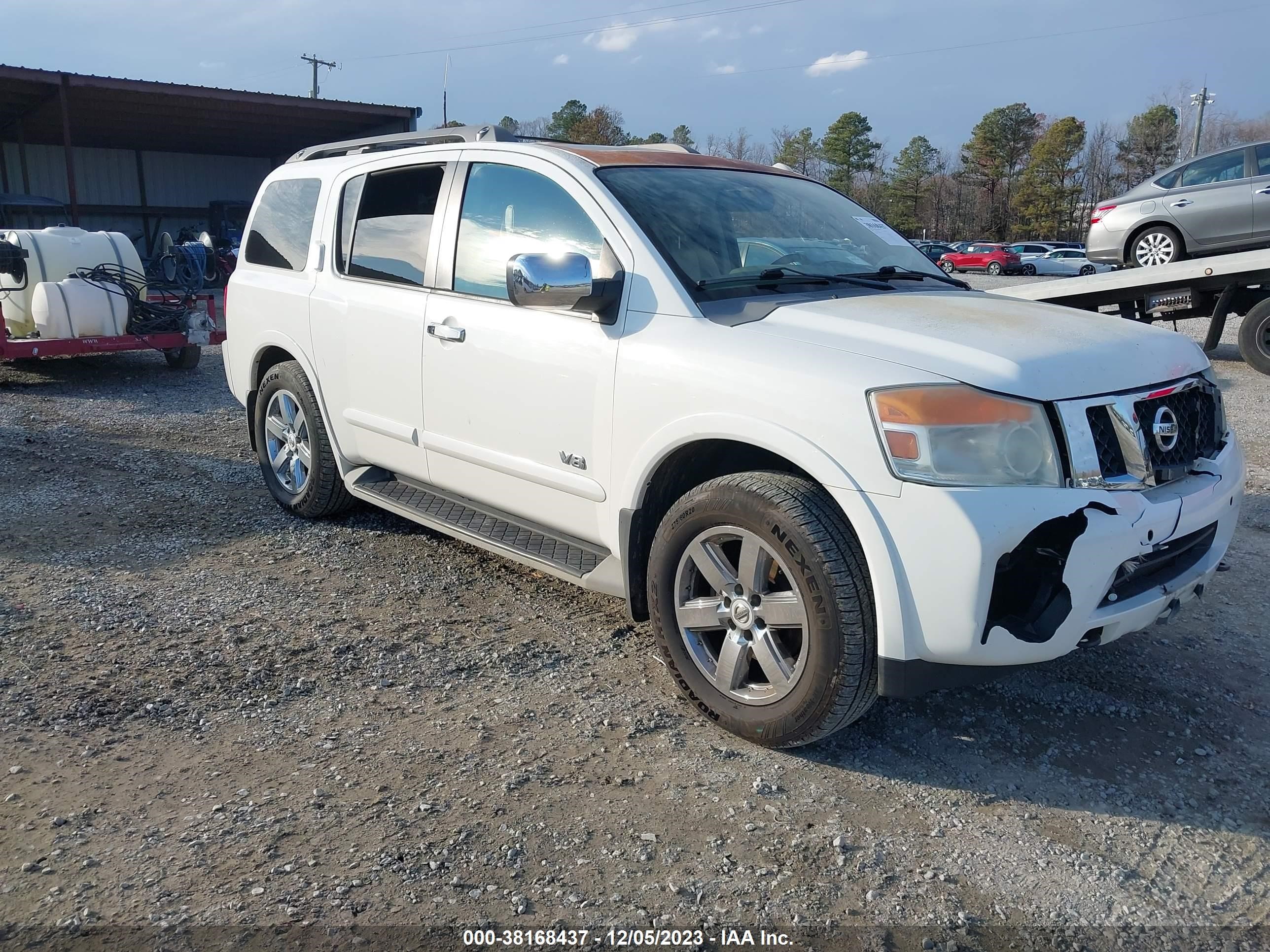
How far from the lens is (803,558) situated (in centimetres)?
294

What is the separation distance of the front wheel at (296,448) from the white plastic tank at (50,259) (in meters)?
5.58

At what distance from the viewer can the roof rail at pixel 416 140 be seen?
174 inches

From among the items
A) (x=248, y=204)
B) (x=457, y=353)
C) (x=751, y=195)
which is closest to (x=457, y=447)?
(x=457, y=353)

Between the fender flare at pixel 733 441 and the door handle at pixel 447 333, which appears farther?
the door handle at pixel 447 333

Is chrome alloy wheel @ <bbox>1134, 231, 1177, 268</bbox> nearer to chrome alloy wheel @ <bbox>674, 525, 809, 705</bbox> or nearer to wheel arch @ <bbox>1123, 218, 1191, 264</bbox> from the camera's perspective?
wheel arch @ <bbox>1123, 218, 1191, 264</bbox>

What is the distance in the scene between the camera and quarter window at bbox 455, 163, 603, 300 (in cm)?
384

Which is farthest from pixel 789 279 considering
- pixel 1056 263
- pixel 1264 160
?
pixel 1056 263

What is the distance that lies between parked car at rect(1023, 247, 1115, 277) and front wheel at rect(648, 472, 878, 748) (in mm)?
41381

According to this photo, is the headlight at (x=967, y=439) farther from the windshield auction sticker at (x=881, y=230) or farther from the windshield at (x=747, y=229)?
the windshield auction sticker at (x=881, y=230)

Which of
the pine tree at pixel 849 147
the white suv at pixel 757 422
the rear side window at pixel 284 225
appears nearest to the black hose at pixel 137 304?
the rear side window at pixel 284 225

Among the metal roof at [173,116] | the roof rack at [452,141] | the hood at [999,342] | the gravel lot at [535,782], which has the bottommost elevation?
the gravel lot at [535,782]

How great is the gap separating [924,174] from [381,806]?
236 feet

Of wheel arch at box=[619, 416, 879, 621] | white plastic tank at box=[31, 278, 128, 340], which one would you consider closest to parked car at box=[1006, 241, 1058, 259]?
white plastic tank at box=[31, 278, 128, 340]

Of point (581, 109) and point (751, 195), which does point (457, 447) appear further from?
point (581, 109)
